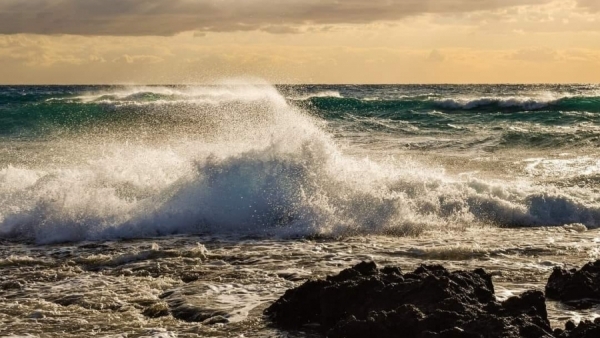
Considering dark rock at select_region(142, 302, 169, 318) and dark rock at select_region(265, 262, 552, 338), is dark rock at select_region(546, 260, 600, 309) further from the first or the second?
dark rock at select_region(142, 302, 169, 318)

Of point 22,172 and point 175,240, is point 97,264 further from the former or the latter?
point 22,172

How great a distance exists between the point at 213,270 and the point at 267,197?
4032 millimetres

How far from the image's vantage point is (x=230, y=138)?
16641mm

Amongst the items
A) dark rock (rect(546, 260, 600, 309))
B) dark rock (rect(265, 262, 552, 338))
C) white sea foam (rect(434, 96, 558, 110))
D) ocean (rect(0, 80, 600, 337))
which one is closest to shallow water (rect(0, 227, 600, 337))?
ocean (rect(0, 80, 600, 337))

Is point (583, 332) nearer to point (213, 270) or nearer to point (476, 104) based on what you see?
point (213, 270)

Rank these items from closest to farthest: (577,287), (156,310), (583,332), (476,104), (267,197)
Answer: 1. (583,332)
2. (156,310)
3. (577,287)
4. (267,197)
5. (476,104)

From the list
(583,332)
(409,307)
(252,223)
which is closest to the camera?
(583,332)

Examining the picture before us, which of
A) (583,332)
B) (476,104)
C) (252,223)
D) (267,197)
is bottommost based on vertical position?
(252,223)

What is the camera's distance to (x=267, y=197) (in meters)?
12.6

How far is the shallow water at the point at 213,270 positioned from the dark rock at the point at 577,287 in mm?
201

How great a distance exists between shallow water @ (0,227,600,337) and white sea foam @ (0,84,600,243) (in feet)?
2.34

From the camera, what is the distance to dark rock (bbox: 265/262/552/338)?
5422mm

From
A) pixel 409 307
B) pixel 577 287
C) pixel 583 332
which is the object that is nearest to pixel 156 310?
pixel 409 307

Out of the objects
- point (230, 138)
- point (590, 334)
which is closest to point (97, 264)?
point (590, 334)
